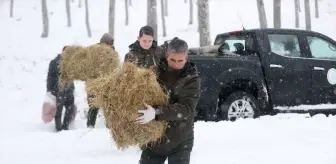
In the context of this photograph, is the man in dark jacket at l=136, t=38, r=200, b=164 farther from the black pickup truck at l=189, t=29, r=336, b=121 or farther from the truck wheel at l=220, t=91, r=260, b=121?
the truck wheel at l=220, t=91, r=260, b=121

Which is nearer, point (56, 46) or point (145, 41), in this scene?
point (145, 41)

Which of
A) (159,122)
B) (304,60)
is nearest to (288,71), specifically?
(304,60)

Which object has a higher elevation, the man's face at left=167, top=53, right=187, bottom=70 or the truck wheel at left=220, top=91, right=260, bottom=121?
the man's face at left=167, top=53, right=187, bottom=70

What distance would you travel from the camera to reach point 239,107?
8078mm

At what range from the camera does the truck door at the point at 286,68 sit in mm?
8242

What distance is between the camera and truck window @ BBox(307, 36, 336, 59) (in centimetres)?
873

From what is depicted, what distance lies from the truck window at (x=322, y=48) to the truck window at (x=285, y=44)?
344mm

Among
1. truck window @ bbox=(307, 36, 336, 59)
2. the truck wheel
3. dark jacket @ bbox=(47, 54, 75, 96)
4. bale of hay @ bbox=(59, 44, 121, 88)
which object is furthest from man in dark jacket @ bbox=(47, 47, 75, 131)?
truck window @ bbox=(307, 36, 336, 59)

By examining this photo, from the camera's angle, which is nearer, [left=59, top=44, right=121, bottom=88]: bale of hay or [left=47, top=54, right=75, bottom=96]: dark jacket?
[left=59, top=44, right=121, bottom=88]: bale of hay

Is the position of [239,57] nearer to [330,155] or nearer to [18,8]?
[330,155]

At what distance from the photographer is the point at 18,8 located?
172 feet

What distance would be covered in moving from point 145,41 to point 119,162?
164cm

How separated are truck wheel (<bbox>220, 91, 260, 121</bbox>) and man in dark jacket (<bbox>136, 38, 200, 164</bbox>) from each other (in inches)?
176

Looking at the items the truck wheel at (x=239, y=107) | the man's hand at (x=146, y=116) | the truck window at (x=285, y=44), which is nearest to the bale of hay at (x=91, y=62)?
the truck wheel at (x=239, y=107)
